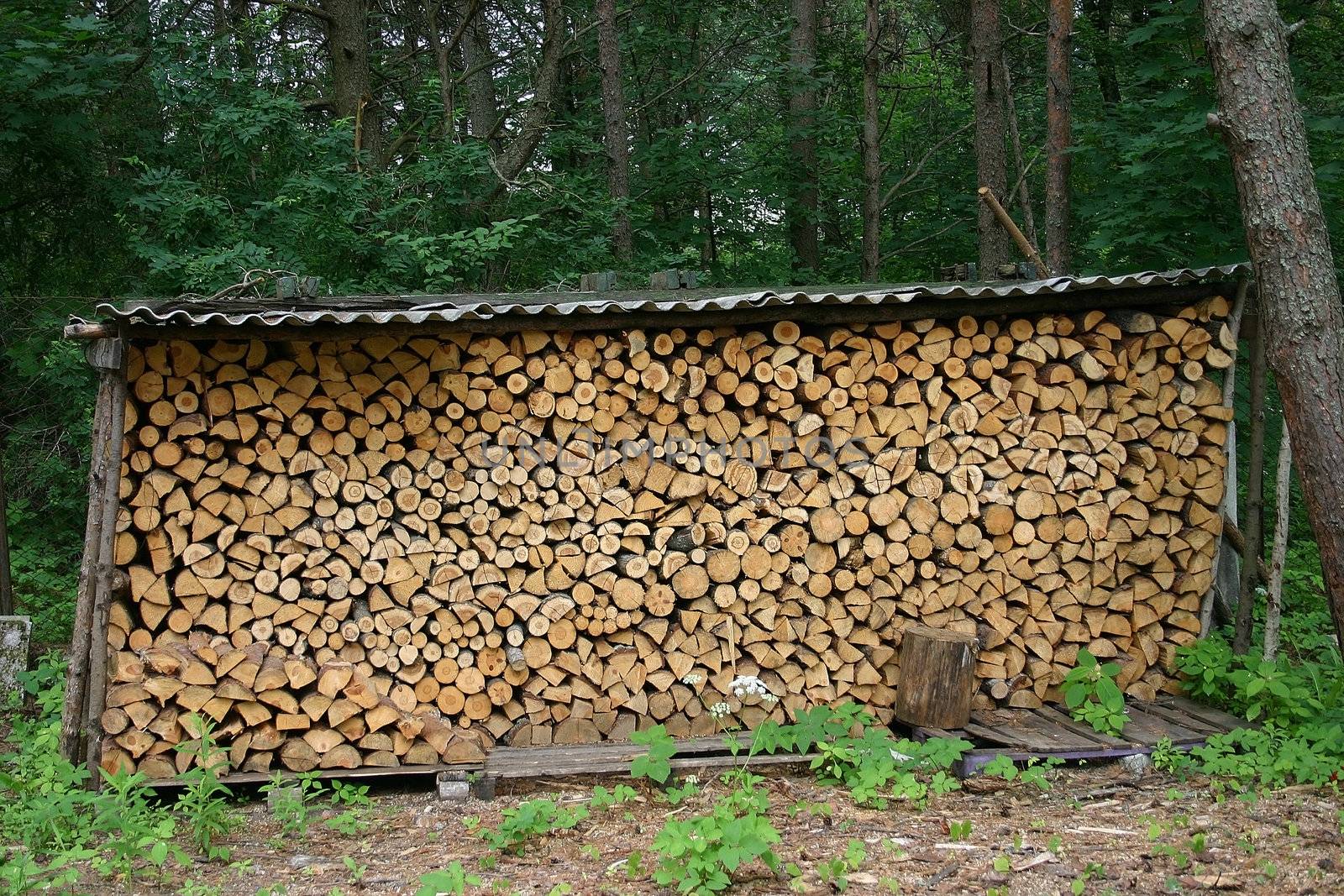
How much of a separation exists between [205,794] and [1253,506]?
5490mm

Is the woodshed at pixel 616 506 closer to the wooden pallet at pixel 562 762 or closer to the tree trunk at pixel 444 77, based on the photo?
the wooden pallet at pixel 562 762

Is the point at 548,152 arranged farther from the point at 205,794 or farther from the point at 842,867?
the point at 842,867

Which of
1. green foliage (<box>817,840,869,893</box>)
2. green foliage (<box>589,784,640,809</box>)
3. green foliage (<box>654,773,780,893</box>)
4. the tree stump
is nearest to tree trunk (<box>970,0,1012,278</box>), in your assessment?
the tree stump

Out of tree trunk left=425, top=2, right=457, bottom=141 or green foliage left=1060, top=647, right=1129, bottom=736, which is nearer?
green foliage left=1060, top=647, right=1129, bottom=736

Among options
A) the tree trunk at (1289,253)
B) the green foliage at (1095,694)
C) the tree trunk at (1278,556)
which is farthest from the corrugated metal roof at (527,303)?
the green foliage at (1095,694)

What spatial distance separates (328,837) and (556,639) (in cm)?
136

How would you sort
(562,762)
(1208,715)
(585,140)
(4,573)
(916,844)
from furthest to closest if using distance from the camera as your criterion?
(585,140) < (4,573) < (1208,715) < (562,762) < (916,844)

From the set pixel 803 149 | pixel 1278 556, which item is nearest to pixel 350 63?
pixel 803 149

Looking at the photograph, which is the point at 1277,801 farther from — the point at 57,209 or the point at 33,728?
the point at 57,209

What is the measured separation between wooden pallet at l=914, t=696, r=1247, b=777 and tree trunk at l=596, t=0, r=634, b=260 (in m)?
6.75

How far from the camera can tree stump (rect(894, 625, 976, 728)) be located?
535 centimetres

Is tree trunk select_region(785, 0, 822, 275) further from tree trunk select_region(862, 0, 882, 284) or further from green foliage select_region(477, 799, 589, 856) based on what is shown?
green foliage select_region(477, 799, 589, 856)

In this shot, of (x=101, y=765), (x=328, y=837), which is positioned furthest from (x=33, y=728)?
(x=328, y=837)

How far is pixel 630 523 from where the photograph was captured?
545 cm
